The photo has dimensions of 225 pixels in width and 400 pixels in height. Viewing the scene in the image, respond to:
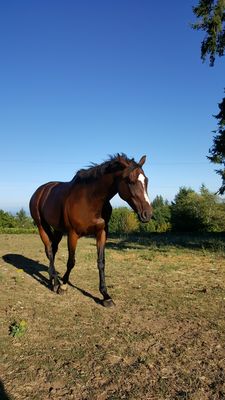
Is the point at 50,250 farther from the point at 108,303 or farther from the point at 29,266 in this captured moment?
the point at 108,303

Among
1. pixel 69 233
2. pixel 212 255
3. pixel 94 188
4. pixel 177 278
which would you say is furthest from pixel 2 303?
pixel 212 255

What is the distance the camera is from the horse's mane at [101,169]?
17.3 ft

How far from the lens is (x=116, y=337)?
14.1 ft

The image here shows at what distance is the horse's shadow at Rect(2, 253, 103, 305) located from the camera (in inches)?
252

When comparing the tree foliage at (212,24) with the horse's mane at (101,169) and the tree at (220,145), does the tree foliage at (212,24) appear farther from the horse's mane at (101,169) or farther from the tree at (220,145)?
the horse's mane at (101,169)

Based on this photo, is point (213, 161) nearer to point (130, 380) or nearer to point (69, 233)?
point (69, 233)

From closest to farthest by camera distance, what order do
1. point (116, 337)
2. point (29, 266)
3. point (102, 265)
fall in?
1. point (116, 337)
2. point (102, 265)
3. point (29, 266)

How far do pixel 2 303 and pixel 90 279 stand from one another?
85.2 inches

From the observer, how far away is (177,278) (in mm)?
7488

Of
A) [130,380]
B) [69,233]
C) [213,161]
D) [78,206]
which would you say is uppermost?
[213,161]

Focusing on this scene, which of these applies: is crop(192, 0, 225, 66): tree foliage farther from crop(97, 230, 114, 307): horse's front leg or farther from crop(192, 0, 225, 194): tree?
crop(97, 230, 114, 307): horse's front leg

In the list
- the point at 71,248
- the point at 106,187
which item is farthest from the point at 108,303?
the point at 106,187

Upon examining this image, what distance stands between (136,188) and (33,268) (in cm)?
467

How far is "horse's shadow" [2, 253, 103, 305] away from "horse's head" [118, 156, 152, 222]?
1.71 meters
